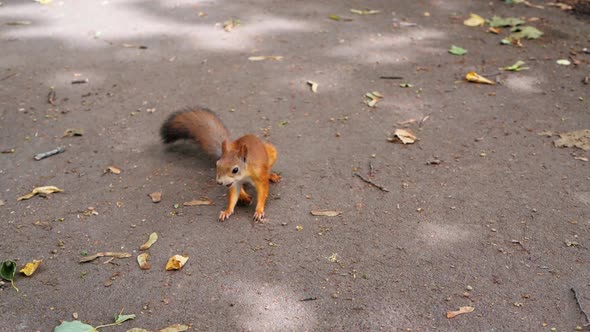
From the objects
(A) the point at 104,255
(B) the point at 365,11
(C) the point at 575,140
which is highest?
(B) the point at 365,11

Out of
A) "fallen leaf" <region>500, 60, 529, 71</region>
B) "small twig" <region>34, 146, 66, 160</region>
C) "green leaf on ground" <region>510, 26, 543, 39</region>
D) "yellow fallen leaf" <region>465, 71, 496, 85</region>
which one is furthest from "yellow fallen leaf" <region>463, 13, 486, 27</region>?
"small twig" <region>34, 146, 66, 160</region>

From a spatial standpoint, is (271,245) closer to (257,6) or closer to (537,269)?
(537,269)

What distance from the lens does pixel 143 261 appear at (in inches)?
113

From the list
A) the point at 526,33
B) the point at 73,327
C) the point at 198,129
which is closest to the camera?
the point at 73,327

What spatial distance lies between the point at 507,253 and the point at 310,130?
1.58 m

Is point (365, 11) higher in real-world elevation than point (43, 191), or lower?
higher

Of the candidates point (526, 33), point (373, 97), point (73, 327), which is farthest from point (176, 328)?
point (526, 33)

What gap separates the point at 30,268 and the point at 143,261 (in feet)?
1.61

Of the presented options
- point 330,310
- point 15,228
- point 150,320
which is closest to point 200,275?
point 150,320

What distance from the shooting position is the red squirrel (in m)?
3.10

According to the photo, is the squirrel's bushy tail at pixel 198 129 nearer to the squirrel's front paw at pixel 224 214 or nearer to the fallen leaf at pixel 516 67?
the squirrel's front paw at pixel 224 214

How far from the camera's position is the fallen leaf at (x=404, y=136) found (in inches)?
151

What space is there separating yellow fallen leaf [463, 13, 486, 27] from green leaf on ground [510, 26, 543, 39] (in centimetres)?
31

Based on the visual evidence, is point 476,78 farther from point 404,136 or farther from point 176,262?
point 176,262
